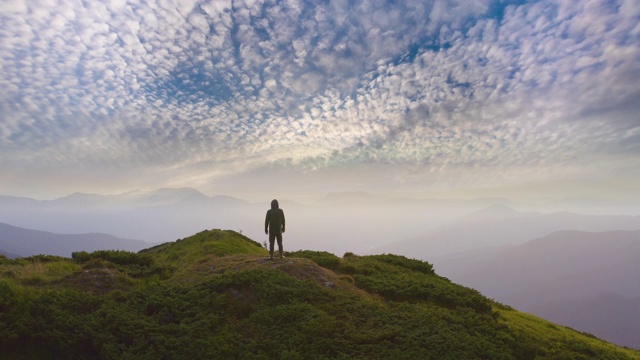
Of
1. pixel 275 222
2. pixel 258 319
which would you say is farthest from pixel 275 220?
pixel 258 319

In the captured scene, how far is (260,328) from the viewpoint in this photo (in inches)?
439

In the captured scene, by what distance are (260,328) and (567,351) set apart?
37.9 ft

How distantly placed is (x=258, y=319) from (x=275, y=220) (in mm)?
8779

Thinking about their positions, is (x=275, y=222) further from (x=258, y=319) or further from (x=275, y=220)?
(x=258, y=319)

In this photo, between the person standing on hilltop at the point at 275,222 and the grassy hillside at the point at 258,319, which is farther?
the person standing on hilltop at the point at 275,222

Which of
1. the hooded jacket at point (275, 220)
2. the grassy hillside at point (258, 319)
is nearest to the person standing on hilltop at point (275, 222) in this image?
the hooded jacket at point (275, 220)

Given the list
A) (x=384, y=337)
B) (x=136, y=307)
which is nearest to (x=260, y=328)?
(x=384, y=337)

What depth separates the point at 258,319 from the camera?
1167cm

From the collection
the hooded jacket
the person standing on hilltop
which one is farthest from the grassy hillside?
the hooded jacket

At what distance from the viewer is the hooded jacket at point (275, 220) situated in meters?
20.0

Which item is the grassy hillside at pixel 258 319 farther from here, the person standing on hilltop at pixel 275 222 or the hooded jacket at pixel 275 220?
the hooded jacket at pixel 275 220

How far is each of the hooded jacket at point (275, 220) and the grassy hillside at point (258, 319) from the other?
3.18 meters

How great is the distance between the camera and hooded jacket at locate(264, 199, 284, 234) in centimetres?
1997

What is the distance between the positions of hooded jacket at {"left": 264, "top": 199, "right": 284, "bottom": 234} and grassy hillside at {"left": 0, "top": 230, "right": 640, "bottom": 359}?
318 centimetres
